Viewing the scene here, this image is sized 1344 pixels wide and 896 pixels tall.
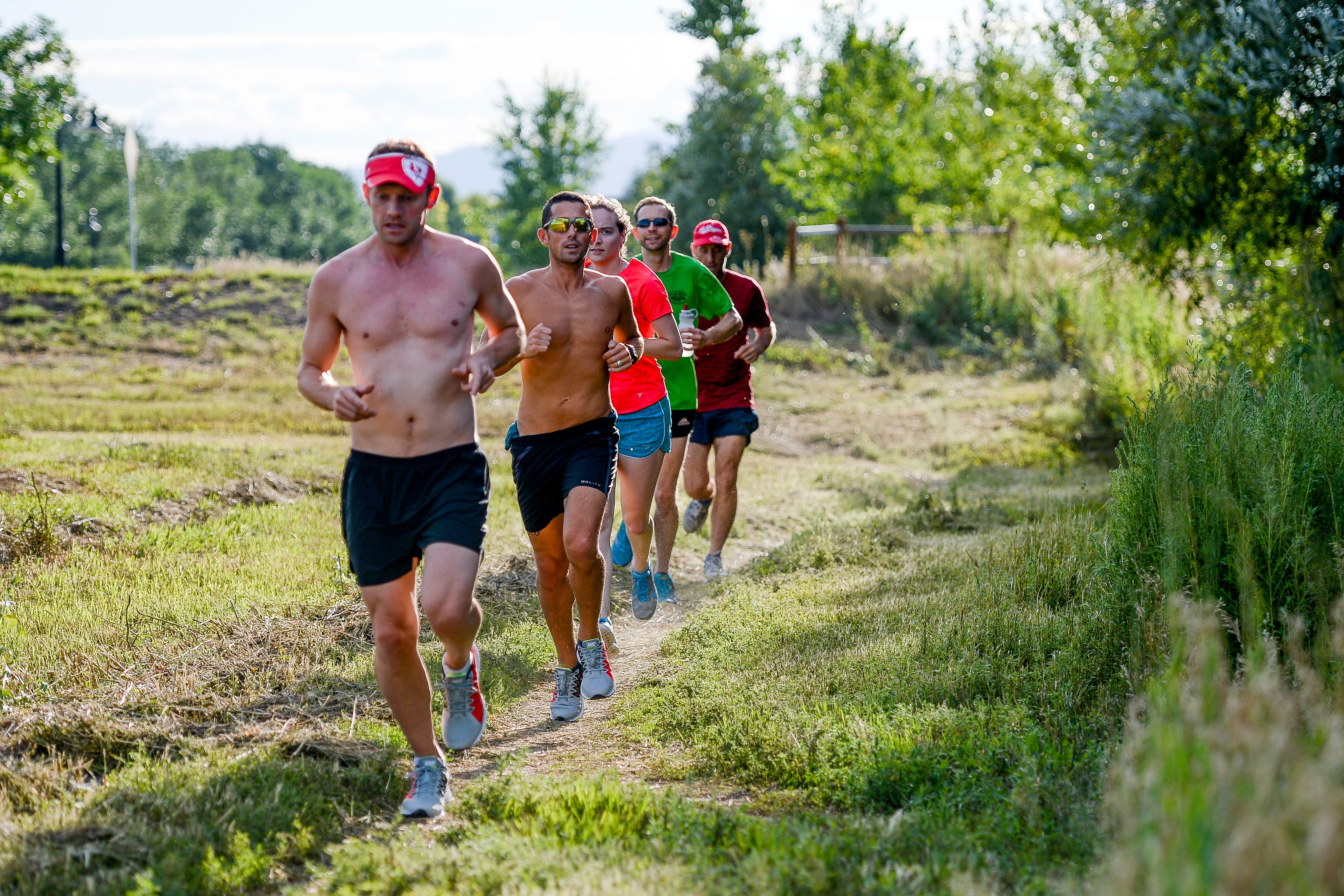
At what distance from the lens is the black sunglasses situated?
217 inches

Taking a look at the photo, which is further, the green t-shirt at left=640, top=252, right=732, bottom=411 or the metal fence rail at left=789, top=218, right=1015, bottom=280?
the metal fence rail at left=789, top=218, right=1015, bottom=280

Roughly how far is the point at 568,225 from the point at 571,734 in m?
2.40

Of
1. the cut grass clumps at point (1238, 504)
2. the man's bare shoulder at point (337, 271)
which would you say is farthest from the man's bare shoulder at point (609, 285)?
the cut grass clumps at point (1238, 504)

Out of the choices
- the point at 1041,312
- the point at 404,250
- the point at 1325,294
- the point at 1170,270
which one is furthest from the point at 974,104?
the point at 404,250

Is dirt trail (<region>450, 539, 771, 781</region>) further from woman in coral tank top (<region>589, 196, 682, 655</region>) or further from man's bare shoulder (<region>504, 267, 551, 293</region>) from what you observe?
man's bare shoulder (<region>504, 267, 551, 293</region>)

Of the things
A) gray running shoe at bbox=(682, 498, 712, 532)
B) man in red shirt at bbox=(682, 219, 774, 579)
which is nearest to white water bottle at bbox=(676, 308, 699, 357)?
man in red shirt at bbox=(682, 219, 774, 579)

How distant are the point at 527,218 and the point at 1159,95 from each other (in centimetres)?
3583

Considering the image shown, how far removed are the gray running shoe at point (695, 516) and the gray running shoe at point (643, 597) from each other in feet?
5.14

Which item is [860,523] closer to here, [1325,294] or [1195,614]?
[1325,294]

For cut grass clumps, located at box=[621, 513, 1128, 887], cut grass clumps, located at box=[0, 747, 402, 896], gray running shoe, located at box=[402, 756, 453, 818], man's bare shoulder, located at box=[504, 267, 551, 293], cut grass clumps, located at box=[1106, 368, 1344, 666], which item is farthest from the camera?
man's bare shoulder, located at box=[504, 267, 551, 293]

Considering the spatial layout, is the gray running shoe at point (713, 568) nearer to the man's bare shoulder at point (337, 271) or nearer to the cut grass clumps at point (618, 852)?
the cut grass clumps at point (618, 852)

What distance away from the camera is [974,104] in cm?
3459

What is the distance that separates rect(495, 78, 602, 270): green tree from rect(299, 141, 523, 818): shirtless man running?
3899cm

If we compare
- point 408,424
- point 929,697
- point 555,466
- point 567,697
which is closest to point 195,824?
point 408,424
